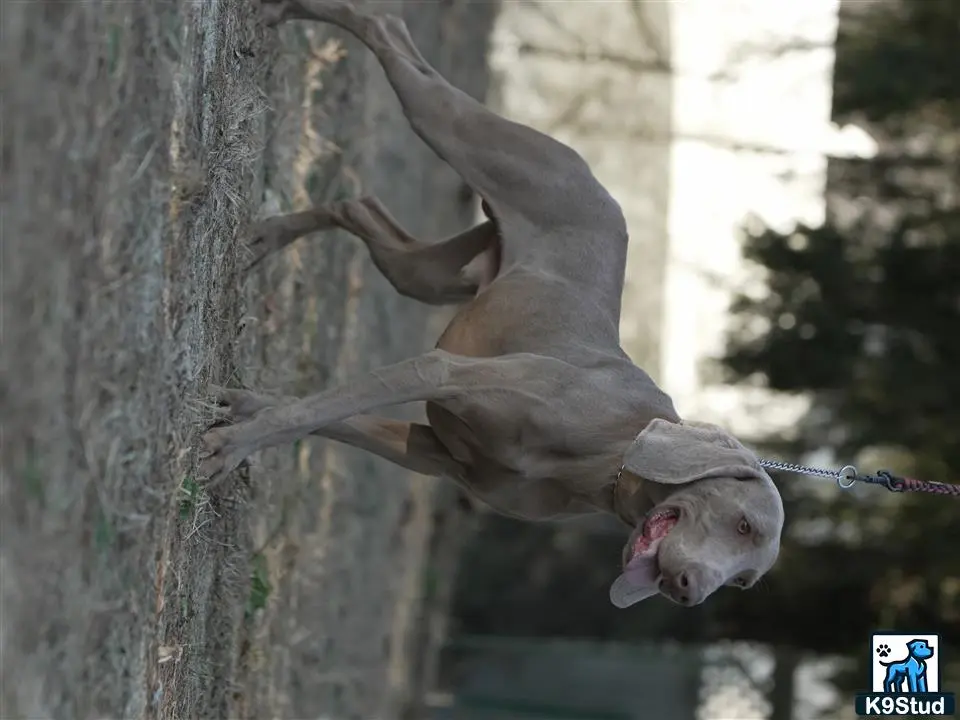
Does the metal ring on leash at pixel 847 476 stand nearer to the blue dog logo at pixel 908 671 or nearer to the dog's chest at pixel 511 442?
the dog's chest at pixel 511 442

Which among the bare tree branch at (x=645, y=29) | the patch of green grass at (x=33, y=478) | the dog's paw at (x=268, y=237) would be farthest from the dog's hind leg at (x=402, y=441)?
the bare tree branch at (x=645, y=29)

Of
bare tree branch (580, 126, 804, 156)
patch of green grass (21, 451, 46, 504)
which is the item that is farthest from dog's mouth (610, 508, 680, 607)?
bare tree branch (580, 126, 804, 156)

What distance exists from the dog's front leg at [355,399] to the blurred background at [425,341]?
0.51ft

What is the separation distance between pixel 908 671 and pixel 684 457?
2057 mm

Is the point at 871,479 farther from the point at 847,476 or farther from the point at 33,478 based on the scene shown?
the point at 33,478

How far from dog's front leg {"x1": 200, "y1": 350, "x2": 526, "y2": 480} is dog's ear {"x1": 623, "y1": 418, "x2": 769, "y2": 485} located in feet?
1.26

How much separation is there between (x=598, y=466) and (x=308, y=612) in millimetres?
2936

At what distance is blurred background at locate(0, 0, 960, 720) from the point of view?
2.52 meters

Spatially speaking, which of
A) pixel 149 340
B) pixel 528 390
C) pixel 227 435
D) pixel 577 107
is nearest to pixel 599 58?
pixel 577 107

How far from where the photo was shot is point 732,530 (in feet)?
10.6

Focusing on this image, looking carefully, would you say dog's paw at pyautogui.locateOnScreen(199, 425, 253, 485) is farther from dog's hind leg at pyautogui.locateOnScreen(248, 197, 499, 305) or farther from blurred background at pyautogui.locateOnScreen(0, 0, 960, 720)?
dog's hind leg at pyautogui.locateOnScreen(248, 197, 499, 305)

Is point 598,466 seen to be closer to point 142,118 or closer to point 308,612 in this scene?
point 142,118

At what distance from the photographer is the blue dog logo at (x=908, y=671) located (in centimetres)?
480

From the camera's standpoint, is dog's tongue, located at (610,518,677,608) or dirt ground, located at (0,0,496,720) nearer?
dirt ground, located at (0,0,496,720)
